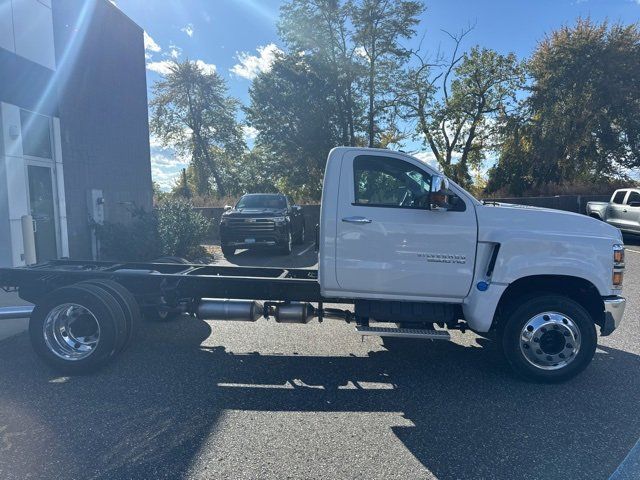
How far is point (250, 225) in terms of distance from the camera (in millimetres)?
12570

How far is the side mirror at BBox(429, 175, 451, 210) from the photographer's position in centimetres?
413

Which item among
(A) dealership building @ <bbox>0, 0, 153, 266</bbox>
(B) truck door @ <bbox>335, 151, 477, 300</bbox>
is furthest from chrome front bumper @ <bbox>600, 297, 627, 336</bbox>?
(A) dealership building @ <bbox>0, 0, 153, 266</bbox>

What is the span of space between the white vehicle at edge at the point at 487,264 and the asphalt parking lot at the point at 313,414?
514 millimetres

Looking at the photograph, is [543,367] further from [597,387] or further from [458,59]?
[458,59]

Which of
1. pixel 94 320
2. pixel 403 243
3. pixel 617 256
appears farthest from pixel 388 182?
pixel 94 320

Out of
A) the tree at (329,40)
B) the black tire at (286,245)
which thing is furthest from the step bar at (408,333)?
the tree at (329,40)

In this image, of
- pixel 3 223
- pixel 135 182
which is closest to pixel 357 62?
pixel 135 182

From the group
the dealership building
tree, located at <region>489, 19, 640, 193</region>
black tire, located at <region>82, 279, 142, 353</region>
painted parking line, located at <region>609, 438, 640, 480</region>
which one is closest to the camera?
painted parking line, located at <region>609, 438, 640, 480</region>

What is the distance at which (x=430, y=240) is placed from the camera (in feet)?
14.3

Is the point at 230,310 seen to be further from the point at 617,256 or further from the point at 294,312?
the point at 617,256

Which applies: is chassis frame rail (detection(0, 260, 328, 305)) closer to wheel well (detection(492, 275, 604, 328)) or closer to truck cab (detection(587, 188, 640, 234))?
wheel well (detection(492, 275, 604, 328))

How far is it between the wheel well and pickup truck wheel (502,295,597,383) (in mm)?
184

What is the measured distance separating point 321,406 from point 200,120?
3836cm

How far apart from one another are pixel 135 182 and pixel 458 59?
21.5m
